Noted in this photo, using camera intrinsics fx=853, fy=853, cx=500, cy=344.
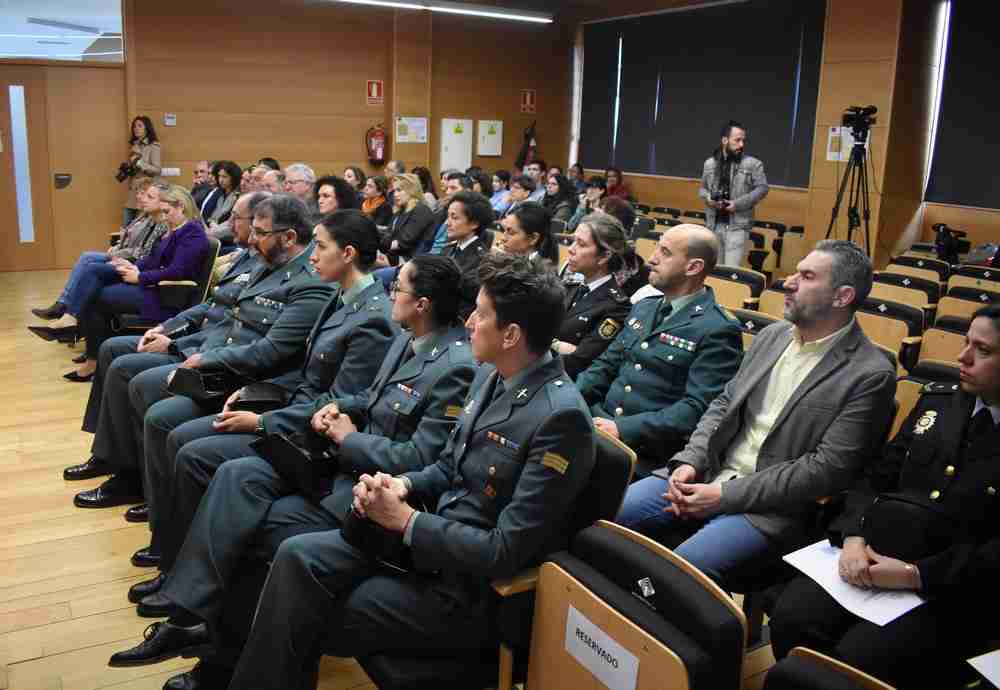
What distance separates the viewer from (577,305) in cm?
363

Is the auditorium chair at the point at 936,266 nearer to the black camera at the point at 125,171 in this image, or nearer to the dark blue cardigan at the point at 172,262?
the dark blue cardigan at the point at 172,262

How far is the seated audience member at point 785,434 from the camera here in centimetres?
233

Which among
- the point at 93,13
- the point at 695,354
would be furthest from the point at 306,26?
the point at 695,354

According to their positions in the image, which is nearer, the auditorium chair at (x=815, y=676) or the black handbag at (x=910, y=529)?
the auditorium chair at (x=815, y=676)

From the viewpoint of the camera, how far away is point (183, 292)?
16.1 feet

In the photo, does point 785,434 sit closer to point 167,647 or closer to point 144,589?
point 167,647

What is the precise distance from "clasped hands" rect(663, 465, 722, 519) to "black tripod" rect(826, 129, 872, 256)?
19.1ft

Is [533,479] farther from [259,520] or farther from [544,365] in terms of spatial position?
[259,520]

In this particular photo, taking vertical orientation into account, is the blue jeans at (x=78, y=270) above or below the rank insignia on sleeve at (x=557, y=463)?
below

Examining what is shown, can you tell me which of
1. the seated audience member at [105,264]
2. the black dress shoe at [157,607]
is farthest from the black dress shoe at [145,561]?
the seated audience member at [105,264]

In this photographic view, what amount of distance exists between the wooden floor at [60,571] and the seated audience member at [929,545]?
1.91 feet

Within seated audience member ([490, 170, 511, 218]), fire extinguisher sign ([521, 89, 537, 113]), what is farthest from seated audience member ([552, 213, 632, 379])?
fire extinguisher sign ([521, 89, 537, 113])

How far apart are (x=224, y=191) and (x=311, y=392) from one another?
16.8 feet

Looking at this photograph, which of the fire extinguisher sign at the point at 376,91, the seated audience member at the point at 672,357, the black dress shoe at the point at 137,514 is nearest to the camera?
the seated audience member at the point at 672,357
